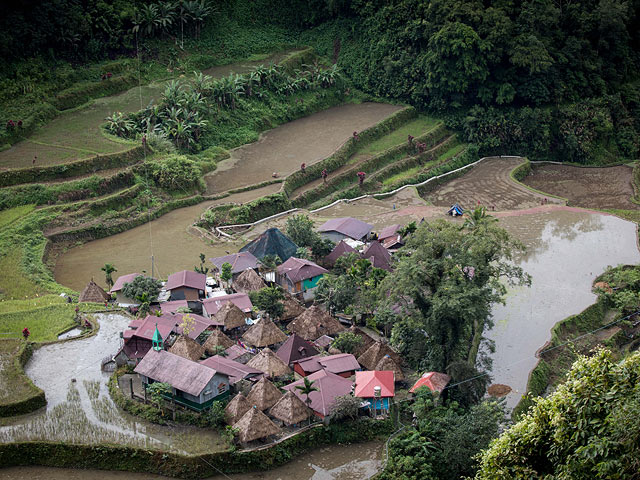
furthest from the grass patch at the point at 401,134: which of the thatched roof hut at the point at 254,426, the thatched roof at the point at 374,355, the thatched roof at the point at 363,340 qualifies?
the thatched roof hut at the point at 254,426

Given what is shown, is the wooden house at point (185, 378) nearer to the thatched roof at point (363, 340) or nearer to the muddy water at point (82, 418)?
the muddy water at point (82, 418)

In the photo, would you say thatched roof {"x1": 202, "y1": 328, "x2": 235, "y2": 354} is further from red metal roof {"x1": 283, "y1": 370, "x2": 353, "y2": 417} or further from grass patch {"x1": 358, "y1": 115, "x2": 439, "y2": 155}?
grass patch {"x1": 358, "y1": 115, "x2": 439, "y2": 155}

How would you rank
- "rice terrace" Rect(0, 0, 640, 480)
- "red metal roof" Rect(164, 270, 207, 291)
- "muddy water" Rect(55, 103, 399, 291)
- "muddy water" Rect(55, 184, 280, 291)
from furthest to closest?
1. "muddy water" Rect(55, 103, 399, 291)
2. "muddy water" Rect(55, 184, 280, 291)
3. "red metal roof" Rect(164, 270, 207, 291)
4. "rice terrace" Rect(0, 0, 640, 480)

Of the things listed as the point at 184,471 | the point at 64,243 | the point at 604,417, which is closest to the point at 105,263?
the point at 64,243

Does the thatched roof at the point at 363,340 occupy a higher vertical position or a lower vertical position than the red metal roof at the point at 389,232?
lower

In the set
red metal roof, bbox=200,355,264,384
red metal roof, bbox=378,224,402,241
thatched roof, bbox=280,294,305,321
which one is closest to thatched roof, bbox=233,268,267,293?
thatched roof, bbox=280,294,305,321

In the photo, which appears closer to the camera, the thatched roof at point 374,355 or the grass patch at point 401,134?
the thatched roof at point 374,355
